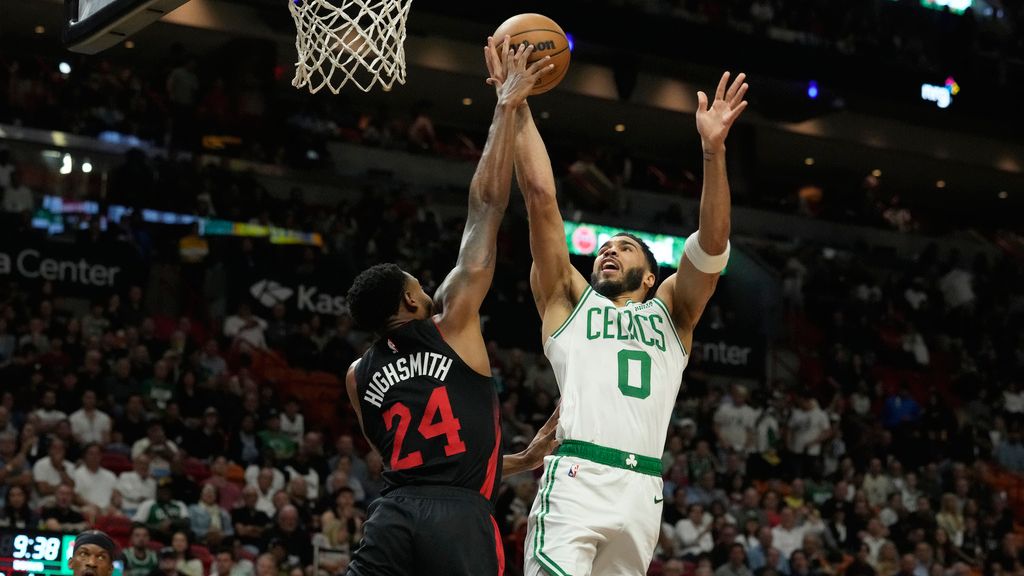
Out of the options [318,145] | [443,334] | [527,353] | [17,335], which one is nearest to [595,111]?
[318,145]

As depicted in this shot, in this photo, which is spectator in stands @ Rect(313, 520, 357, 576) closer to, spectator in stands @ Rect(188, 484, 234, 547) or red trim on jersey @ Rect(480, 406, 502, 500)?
spectator in stands @ Rect(188, 484, 234, 547)

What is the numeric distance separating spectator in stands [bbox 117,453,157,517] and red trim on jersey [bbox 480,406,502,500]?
27.3ft

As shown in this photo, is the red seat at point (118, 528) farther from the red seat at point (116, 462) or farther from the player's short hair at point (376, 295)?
the player's short hair at point (376, 295)

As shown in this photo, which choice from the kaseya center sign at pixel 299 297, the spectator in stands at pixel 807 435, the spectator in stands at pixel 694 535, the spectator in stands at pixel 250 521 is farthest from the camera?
the spectator in stands at pixel 807 435

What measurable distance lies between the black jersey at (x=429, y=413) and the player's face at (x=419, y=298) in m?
0.07

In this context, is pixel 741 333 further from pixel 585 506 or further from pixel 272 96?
pixel 585 506

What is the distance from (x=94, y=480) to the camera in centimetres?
1287

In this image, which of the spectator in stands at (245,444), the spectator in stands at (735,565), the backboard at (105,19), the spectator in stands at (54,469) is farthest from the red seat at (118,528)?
the backboard at (105,19)

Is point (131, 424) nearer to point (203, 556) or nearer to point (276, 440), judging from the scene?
point (276, 440)

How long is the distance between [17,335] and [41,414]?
2.08 meters

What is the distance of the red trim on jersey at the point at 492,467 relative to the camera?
5.46 meters

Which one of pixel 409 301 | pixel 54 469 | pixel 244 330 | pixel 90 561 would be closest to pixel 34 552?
pixel 90 561

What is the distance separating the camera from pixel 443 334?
5500 millimetres

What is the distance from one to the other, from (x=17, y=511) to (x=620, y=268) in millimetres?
7829
